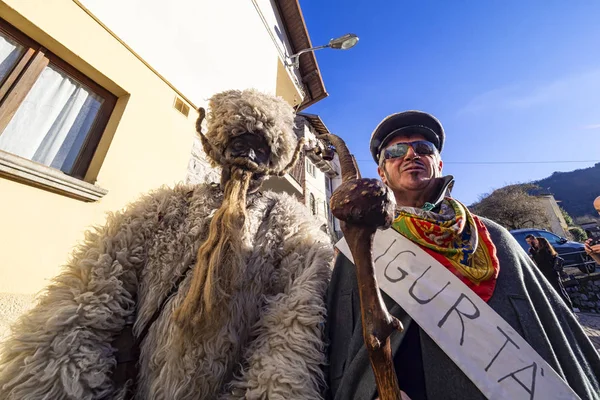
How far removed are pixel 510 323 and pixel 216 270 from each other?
1.26 meters

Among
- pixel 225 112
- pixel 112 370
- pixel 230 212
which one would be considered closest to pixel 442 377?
pixel 230 212

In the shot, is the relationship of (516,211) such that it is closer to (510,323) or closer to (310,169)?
(310,169)

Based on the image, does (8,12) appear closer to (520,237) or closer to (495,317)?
(495,317)

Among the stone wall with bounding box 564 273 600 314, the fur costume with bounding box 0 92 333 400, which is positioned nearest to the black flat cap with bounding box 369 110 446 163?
the fur costume with bounding box 0 92 333 400

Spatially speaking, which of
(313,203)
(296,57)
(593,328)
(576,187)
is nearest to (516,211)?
(313,203)

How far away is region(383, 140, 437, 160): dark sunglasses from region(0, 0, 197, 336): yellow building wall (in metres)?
1.78

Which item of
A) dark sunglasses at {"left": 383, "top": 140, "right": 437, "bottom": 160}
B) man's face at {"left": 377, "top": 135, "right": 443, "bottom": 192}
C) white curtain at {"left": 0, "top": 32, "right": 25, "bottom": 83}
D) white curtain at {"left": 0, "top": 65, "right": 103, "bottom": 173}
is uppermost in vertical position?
white curtain at {"left": 0, "top": 32, "right": 25, "bottom": 83}

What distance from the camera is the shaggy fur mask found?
141 cm

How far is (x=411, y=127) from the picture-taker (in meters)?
1.59

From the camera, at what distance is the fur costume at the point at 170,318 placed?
2.94 ft

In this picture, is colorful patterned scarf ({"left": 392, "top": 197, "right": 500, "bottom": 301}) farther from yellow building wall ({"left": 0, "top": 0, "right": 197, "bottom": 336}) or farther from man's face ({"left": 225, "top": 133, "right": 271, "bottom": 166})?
yellow building wall ({"left": 0, "top": 0, "right": 197, "bottom": 336})

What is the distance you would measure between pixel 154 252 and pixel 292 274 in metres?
0.69

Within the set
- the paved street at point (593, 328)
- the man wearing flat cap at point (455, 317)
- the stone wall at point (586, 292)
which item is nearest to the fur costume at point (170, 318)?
the man wearing flat cap at point (455, 317)

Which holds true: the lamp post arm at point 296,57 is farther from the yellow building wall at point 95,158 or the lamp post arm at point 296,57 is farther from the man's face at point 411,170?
the man's face at point 411,170
